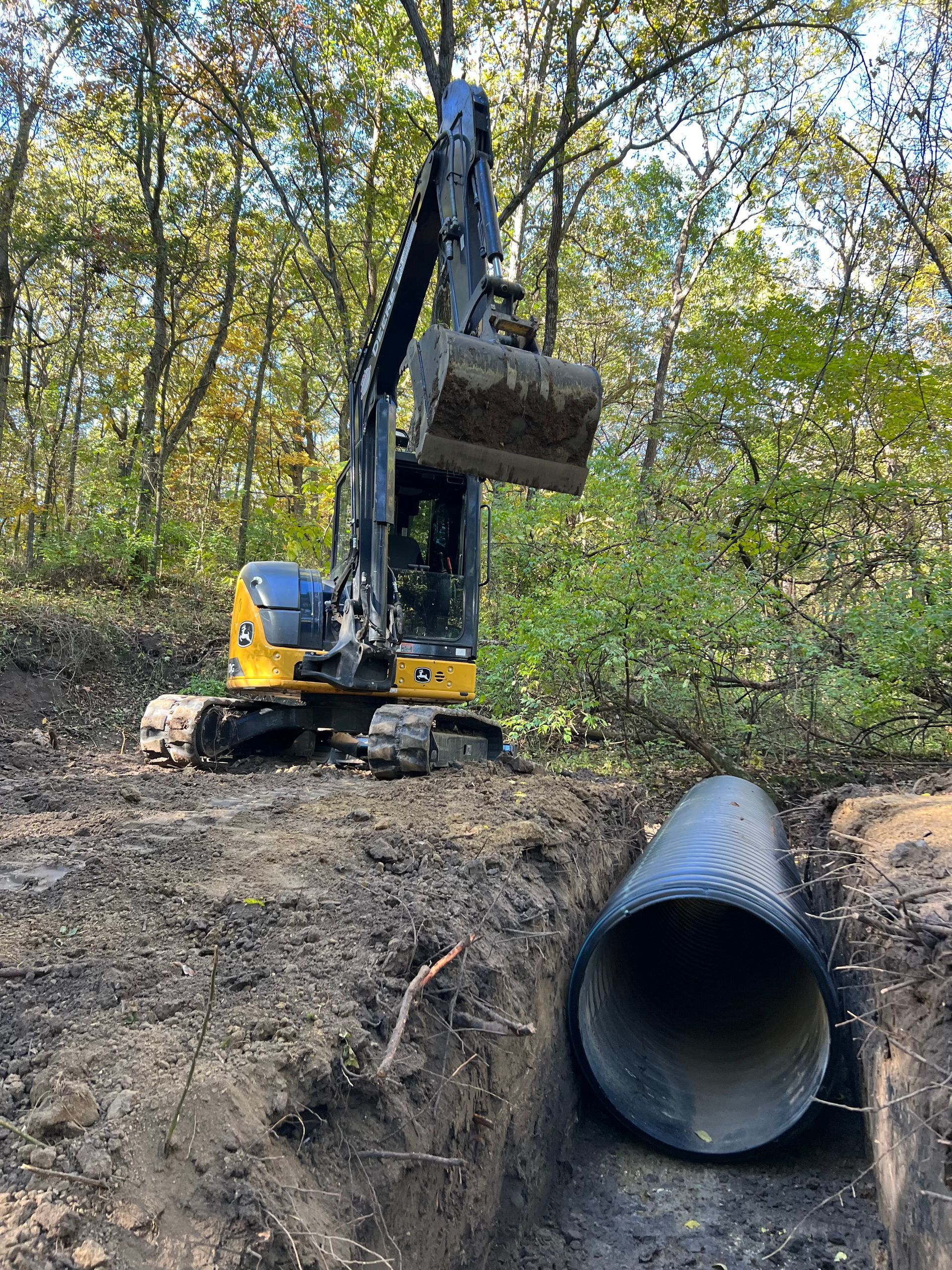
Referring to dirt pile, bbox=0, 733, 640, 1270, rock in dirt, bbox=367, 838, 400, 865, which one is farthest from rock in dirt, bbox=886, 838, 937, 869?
rock in dirt, bbox=367, 838, 400, 865

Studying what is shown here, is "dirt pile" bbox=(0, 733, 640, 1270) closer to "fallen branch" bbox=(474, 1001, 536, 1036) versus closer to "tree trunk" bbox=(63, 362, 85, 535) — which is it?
"fallen branch" bbox=(474, 1001, 536, 1036)

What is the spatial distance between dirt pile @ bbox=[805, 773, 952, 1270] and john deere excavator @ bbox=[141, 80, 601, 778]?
290 cm

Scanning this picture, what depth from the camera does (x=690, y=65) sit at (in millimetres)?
13258

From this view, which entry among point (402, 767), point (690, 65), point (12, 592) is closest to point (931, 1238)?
point (402, 767)

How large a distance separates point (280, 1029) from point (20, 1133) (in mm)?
831

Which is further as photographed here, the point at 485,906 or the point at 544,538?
the point at 544,538

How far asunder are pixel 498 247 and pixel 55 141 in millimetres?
16653

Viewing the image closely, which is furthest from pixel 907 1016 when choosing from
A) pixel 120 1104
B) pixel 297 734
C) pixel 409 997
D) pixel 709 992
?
pixel 297 734

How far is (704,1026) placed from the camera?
5.30m

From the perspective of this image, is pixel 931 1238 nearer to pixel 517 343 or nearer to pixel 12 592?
pixel 517 343

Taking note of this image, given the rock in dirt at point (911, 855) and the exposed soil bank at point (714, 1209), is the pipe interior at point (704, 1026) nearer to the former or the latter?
the exposed soil bank at point (714, 1209)

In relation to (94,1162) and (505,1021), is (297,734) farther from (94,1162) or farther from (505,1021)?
(94,1162)

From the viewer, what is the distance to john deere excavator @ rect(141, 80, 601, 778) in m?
5.16

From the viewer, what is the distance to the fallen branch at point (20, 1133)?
182 cm
